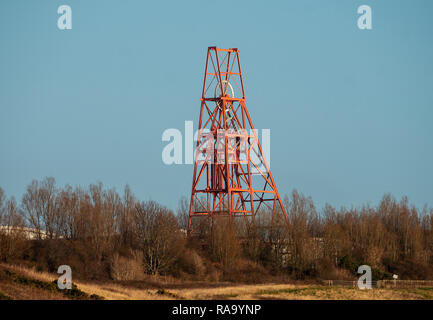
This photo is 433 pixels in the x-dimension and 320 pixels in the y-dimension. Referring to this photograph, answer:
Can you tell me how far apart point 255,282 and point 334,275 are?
7.30 meters

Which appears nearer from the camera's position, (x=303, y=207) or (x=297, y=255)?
(x=297, y=255)

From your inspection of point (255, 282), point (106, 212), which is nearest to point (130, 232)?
point (106, 212)

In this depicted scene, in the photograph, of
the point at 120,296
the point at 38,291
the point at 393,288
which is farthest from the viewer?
the point at 393,288

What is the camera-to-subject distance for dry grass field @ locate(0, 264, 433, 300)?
37750 millimetres

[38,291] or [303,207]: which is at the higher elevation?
[303,207]

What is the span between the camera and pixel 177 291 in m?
44.6

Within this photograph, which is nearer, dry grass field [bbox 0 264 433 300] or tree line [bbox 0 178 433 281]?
dry grass field [bbox 0 264 433 300]

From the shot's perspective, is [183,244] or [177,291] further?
[183,244]

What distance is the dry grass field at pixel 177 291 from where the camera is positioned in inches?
1486

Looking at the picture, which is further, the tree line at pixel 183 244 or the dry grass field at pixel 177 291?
the tree line at pixel 183 244

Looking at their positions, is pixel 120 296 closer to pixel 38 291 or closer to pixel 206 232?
pixel 38 291
